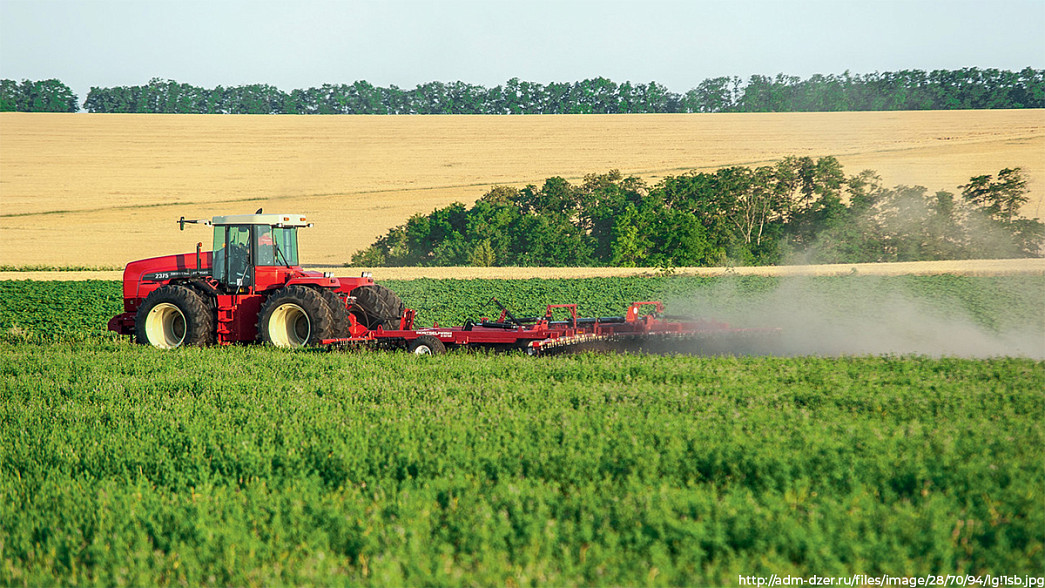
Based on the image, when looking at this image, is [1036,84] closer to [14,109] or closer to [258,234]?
[258,234]

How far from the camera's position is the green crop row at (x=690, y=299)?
18094 millimetres

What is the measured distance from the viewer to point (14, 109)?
8212 centimetres

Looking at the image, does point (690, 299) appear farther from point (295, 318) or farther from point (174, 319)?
point (174, 319)

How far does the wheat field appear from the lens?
153ft

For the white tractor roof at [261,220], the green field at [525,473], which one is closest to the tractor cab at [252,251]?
the white tractor roof at [261,220]

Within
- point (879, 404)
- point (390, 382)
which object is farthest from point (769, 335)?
point (390, 382)

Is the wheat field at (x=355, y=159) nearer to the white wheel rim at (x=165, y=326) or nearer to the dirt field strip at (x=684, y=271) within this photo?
the dirt field strip at (x=684, y=271)

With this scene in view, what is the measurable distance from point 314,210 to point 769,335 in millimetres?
41003

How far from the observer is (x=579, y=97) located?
89.0m

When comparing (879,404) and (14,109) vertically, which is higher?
(14,109)

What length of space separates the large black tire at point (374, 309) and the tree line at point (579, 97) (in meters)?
68.7

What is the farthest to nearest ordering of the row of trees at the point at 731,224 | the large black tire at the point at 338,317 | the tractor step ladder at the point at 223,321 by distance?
1. the row of trees at the point at 731,224
2. the tractor step ladder at the point at 223,321
3. the large black tire at the point at 338,317

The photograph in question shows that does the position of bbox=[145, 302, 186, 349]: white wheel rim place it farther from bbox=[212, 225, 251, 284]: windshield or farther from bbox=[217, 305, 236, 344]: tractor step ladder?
→ bbox=[212, 225, 251, 284]: windshield

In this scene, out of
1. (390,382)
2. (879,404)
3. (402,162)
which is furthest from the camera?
(402,162)
